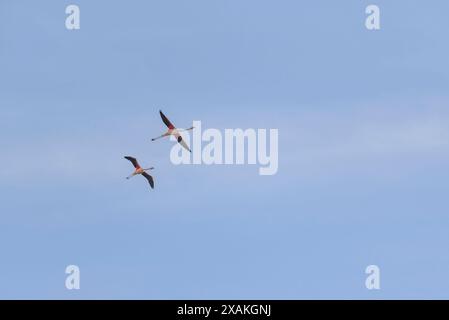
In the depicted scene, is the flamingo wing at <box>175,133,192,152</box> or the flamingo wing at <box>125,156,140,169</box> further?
the flamingo wing at <box>175,133,192,152</box>

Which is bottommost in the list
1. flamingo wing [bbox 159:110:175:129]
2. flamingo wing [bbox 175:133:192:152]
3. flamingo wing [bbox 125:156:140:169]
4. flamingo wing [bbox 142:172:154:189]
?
flamingo wing [bbox 142:172:154:189]

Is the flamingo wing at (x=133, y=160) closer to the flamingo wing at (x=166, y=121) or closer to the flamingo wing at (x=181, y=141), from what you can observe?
the flamingo wing at (x=181, y=141)

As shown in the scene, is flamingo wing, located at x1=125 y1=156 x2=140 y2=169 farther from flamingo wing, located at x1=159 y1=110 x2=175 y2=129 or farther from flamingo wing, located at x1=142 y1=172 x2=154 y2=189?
flamingo wing, located at x1=159 y1=110 x2=175 y2=129

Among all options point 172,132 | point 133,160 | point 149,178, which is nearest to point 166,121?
point 172,132

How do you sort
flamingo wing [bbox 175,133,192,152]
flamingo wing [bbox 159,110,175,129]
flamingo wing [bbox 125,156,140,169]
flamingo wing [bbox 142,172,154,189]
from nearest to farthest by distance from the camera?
1. flamingo wing [bbox 125,156,140,169]
2. flamingo wing [bbox 175,133,192,152]
3. flamingo wing [bbox 159,110,175,129]
4. flamingo wing [bbox 142,172,154,189]

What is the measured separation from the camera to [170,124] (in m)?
58.1

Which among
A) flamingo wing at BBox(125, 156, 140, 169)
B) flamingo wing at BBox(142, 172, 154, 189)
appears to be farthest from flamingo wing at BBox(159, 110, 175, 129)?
flamingo wing at BBox(142, 172, 154, 189)

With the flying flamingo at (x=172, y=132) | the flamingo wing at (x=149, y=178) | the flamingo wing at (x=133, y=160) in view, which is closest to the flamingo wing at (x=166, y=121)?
the flying flamingo at (x=172, y=132)

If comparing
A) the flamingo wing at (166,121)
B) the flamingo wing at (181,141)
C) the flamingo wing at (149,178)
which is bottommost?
the flamingo wing at (149,178)

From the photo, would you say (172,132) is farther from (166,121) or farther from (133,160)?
(133,160)
